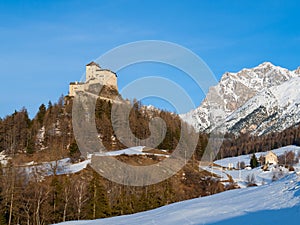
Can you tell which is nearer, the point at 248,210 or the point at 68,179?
the point at 248,210

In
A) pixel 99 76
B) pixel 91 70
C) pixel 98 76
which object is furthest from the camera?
pixel 91 70

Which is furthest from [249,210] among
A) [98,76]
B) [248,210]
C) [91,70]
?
[91,70]

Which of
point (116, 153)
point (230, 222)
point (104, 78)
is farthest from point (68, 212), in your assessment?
point (104, 78)

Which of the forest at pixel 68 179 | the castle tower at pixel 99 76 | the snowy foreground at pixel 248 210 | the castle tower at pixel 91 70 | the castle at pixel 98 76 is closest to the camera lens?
the snowy foreground at pixel 248 210

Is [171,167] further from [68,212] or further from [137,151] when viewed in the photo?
[68,212]

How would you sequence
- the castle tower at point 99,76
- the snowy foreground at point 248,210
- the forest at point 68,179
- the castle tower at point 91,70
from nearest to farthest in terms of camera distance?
the snowy foreground at point 248,210 → the forest at point 68,179 → the castle tower at point 99,76 → the castle tower at point 91,70

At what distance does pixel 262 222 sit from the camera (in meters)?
17.6

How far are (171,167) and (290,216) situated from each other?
71685 mm

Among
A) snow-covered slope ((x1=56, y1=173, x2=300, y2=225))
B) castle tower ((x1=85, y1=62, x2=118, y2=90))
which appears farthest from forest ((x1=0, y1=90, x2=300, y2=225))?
snow-covered slope ((x1=56, y1=173, x2=300, y2=225))

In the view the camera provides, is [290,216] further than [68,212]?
No

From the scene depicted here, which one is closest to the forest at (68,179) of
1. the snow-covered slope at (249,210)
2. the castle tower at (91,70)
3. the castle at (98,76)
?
the castle at (98,76)

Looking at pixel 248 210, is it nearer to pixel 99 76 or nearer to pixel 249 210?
A: pixel 249 210

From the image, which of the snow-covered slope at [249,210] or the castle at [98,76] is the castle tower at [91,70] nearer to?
the castle at [98,76]

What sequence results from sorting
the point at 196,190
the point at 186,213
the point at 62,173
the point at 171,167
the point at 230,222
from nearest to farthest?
the point at 230,222 < the point at 186,213 < the point at 62,173 < the point at 196,190 < the point at 171,167
